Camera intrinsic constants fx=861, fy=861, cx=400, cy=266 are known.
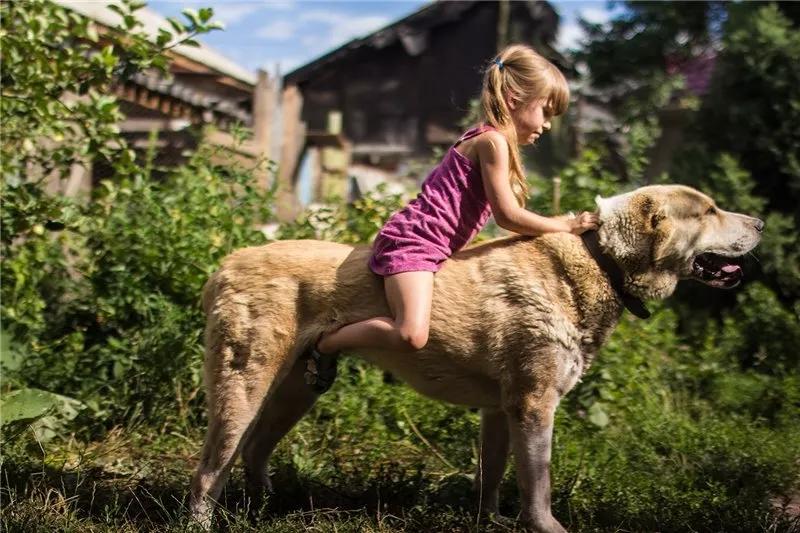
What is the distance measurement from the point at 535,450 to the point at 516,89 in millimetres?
1648

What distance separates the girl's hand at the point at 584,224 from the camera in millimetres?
3955

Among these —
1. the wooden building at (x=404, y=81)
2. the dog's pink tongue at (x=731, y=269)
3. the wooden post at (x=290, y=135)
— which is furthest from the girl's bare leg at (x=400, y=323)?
the wooden building at (x=404, y=81)

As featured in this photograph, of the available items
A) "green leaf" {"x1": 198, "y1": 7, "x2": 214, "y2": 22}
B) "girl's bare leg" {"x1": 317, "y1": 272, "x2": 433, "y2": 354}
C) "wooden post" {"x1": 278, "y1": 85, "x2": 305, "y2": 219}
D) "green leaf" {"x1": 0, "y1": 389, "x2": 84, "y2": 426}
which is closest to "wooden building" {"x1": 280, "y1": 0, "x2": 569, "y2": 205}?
"wooden post" {"x1": 278, "y1": 85, "x2": 305, "y2": 219}

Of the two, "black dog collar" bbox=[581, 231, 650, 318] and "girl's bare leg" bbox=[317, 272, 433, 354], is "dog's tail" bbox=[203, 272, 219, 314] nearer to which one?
"girl's bare leg" bbox=[317, 272, 433, 354]

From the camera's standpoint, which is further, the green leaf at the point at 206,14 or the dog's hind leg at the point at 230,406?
the green leaf at the point at 206,14

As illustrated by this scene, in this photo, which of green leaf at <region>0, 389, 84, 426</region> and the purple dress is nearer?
the purple dress

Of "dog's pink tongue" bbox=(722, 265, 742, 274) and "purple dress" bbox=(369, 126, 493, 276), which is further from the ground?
"purple dress" bbox=(369, 126, 493, 276)

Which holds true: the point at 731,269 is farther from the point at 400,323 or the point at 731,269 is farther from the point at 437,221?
the point at 400,323

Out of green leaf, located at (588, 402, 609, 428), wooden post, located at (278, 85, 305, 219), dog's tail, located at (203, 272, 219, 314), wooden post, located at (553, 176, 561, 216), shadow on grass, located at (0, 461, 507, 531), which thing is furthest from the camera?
wooden post, located at (278, 85, 305, 219)

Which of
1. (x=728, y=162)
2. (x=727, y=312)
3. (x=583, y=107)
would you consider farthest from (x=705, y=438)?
(x=583, y=107)

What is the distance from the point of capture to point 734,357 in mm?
6930

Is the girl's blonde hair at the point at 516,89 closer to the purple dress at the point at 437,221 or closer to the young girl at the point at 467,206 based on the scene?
the young girl at the point at 467,206

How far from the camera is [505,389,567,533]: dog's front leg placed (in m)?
3.74

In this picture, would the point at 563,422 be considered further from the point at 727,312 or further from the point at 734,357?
the point at 727,312
